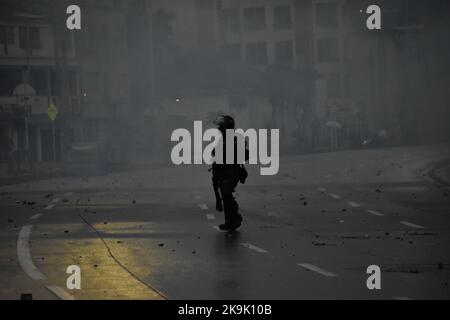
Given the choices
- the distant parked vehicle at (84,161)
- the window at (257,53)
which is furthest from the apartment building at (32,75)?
the window at (257,53)

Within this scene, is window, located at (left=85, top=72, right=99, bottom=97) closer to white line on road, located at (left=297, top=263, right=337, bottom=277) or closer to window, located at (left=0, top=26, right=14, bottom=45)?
window, located at (left=0, top=26, right=14, bottom=45)

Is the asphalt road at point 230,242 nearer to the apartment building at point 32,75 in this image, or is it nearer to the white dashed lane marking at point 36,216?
the white dashed lane marking at point 36,216

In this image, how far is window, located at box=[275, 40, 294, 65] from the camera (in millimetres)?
111500

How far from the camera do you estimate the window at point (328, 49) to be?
354 feet

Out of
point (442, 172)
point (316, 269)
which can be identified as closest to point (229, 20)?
point (442, 172)

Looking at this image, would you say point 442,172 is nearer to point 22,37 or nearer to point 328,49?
point 22,37

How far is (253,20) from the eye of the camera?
11394 centimetres

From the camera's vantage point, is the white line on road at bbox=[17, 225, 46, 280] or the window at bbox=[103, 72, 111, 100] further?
the window at bbox=[103, 72, 111, 100]

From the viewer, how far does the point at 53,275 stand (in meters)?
14.3

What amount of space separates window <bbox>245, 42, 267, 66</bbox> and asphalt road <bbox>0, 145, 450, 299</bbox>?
3140 inches

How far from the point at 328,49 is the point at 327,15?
3.09 metres

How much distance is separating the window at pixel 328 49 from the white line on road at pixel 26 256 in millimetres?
87848

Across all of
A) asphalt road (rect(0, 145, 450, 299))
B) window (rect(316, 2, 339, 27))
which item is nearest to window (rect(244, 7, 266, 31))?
window (rect(316, 2, 339, 27))

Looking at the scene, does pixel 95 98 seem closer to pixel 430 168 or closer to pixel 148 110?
pixel 148 110
